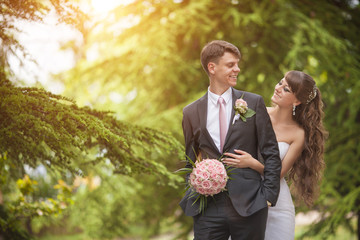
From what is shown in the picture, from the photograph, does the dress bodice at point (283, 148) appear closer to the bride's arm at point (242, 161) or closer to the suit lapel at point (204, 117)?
the bride's arm at point (242, 161)

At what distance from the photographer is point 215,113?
291 centimetres

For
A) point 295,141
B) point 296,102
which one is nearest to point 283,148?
point 295,141

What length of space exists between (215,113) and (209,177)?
518mm

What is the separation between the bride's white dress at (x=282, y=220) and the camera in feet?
11.3

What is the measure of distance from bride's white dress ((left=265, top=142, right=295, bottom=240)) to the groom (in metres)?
0.68

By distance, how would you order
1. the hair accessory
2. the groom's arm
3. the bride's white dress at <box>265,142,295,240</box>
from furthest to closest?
the hair accessory < the bride's white dress at <box>265,142,295,240</box> < the groom's arm

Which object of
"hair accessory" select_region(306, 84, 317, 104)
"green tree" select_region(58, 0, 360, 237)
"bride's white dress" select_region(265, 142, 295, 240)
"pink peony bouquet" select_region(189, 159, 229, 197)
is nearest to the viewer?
"pink peony bouquet" select_region(189, 159, 229, 197)

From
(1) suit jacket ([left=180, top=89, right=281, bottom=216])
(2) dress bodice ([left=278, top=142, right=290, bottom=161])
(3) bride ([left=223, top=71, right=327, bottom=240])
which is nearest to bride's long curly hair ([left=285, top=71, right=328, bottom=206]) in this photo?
(3) bride ([left=223, top=71, right=327, bottom=240])

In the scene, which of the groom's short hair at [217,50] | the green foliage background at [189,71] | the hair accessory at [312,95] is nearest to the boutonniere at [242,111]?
the groom's short hair at [217,50]

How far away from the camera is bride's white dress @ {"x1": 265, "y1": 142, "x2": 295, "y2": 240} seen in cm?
343

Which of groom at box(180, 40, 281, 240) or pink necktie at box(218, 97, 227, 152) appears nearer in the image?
groom at box(180, 40, 281, 240)

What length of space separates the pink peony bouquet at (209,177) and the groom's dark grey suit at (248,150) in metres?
0.13

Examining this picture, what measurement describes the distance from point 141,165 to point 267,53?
15.4 feet

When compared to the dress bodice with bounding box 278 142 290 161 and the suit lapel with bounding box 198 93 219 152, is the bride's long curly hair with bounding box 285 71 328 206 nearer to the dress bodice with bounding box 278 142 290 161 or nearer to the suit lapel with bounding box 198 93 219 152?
the dress bodice with bounding box 278 142 290 161
